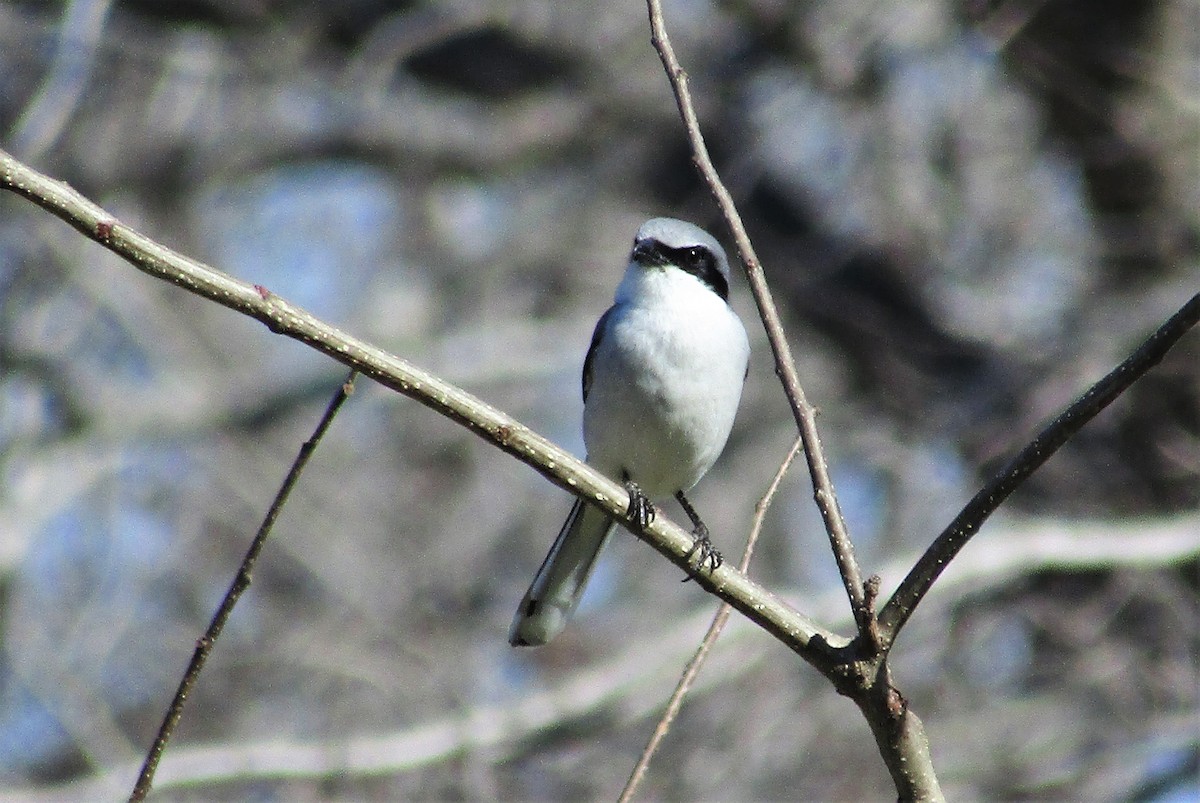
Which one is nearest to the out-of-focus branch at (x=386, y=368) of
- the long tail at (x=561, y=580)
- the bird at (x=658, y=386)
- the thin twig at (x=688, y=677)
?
the thin twig at (x=688, y=677)

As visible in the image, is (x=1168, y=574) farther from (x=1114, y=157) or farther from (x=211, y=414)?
(x=211, y=414)

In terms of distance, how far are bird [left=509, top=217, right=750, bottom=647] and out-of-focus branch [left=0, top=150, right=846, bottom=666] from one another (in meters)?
1.54

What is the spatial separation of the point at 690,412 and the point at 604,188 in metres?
6.74

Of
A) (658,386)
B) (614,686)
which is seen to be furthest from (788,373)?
(614,686)

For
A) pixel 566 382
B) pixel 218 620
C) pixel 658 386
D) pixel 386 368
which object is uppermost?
pixel 566 382

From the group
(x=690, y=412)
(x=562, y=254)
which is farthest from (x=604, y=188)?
(x=690, y=412)

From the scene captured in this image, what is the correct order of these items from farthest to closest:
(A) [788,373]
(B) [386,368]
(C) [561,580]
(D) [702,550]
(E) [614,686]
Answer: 1. (E) [614,686]
2. (C) [561,580]
3. (D) [702,550]
4. (A) [788,373]
5. (B) [386,368]

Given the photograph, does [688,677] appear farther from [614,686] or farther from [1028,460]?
[614,686]

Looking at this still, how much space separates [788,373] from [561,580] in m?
1.61

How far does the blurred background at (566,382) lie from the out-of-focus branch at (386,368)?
335 cm

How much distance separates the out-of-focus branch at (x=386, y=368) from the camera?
2.06m

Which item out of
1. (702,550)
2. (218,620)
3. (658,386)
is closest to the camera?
(218,620)

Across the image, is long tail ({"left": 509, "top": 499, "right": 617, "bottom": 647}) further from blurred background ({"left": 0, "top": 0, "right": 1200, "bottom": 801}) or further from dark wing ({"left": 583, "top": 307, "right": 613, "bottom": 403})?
blurred background ({"left": 0, "top": 0, "right": 1200, "bottom": 801})

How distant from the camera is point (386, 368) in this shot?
221cm
